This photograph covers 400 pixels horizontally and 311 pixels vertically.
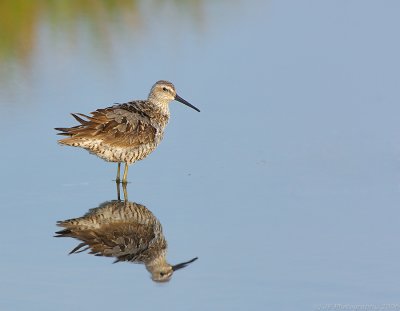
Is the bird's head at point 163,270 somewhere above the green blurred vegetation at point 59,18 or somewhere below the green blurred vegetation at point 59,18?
below

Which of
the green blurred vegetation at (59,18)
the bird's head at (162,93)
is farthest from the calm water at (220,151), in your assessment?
the bird's head at (162,93)

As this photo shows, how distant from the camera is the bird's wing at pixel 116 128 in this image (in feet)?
39.9

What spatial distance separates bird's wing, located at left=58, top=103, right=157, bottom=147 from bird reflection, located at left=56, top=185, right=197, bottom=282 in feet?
3.99

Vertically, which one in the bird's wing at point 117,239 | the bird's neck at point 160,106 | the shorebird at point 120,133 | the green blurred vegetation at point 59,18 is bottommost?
the bird's wing at point 117,239

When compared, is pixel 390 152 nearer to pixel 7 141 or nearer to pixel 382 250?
pixel 382 250

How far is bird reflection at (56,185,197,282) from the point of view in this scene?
31.1 feet

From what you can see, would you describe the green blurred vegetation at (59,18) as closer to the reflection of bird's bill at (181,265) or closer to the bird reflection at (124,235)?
the bird reflection at (124,235)

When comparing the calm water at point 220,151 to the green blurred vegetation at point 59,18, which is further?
the green blurred vegetation at point 59,18

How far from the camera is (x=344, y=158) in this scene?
12727mm

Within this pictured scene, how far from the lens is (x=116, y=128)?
41.0 feet

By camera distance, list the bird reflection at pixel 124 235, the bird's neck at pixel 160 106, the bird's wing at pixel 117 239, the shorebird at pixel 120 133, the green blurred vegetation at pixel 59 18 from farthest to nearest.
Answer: the green blurred vegetation at pixel 59 18 < the bird's neck at pixel 160 106 < the shorebird at pixel 120 133 < the bird's wing at pixel 117 239 < the bird reflection at pixel 124 235

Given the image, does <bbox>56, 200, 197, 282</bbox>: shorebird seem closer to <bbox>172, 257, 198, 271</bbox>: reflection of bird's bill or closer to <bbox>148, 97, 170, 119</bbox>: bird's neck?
<bbox>172, 257, 198, 271</bbox>: reflection of bird's bill

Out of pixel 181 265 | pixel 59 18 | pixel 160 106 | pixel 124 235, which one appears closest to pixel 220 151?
pixel 160 106

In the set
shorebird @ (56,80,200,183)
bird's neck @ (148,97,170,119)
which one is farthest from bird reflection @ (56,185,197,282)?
bird's neck @ (148,97,170,119)
